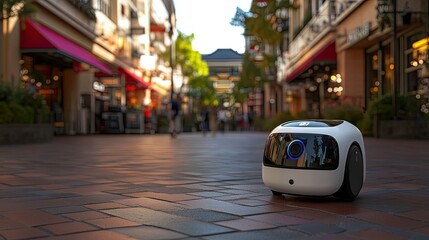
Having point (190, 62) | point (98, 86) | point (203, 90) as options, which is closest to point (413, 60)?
point (98, 86)

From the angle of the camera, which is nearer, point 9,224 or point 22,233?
point 22,233

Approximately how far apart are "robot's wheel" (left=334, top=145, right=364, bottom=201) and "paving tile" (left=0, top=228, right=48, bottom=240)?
7.93 feet

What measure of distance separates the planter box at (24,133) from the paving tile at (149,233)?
11758mm

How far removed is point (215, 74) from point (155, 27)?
93.5ft

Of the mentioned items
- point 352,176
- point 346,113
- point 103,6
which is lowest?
point 352,176

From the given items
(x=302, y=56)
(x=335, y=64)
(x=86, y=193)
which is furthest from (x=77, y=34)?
(x=86, y=193)

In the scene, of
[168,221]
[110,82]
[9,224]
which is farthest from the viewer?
[110,82]

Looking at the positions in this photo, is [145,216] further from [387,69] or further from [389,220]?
[387,69]

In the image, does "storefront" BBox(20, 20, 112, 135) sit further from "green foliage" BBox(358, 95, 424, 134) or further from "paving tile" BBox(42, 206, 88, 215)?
"paving tile" BBox(42, 206, 88, 215)

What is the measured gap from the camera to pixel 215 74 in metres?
78.6

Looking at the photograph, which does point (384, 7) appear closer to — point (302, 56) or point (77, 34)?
point (77, 34)

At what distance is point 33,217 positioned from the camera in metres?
3.86

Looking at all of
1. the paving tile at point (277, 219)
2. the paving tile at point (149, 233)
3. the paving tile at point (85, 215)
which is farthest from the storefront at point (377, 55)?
the paving tile at point (149, 233)

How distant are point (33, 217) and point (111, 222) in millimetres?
617
